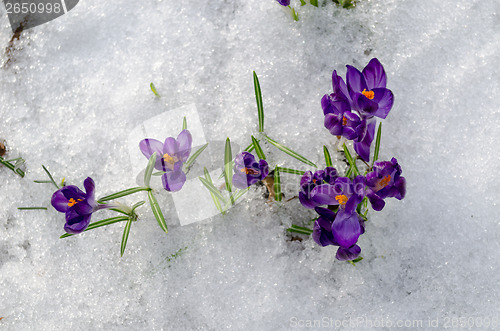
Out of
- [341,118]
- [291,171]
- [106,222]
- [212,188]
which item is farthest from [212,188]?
[341,118]

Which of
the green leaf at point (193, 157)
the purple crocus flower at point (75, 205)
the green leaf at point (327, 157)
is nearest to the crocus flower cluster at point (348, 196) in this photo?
the green leaf at point (327, 157)

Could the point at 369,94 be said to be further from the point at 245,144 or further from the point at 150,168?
the point at 150,168

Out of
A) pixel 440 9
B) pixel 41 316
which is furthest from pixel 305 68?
pixel 41 316

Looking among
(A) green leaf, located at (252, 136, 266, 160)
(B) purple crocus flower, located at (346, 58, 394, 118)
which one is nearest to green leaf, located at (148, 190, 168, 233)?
(A) green leaf, located at (252, 136, 266, 160)

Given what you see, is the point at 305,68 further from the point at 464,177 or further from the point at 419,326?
the point at 419,326

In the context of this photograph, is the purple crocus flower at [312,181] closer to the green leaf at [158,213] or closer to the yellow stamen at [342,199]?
the yellow stamen at [342,199]
